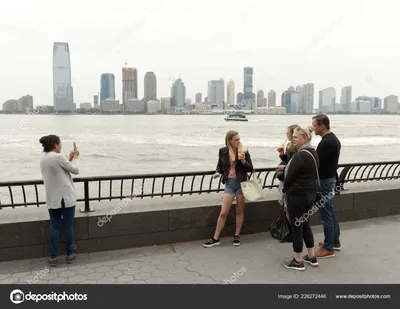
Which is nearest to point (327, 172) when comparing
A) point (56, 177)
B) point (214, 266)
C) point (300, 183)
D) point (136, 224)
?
point (300, 183)

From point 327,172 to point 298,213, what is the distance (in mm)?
811

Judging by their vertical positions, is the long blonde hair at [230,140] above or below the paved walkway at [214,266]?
above

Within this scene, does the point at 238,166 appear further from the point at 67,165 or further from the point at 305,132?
the point at 67,165

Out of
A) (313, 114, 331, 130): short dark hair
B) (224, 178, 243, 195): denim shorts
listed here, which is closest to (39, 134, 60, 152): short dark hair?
(224, 178, 243, 195): denim shorts

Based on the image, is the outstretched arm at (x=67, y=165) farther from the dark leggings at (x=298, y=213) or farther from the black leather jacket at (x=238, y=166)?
the dark leggings at (x=298, y=213)

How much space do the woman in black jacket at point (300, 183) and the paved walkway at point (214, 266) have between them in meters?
0.50

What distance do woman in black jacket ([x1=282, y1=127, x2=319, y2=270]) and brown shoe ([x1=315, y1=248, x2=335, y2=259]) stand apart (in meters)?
0.57

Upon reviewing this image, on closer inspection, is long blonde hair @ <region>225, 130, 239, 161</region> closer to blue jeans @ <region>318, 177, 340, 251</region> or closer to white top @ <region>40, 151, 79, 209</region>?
blue jeans @ <region>318, 177, 340, 251</region>

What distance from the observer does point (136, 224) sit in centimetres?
501

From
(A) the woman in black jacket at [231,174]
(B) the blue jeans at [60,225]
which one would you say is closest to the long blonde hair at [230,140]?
(A) the woman in black jacket at [231,174]

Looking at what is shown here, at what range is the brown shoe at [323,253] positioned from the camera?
188 inches
